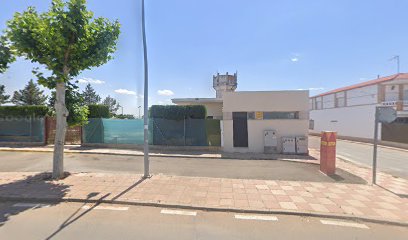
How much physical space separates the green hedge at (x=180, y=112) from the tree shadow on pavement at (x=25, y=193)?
7.39 m

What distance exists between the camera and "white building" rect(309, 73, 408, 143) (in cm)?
1894

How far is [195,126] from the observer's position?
1290cm

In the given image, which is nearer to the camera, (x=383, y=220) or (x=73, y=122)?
(x=383, y=220)

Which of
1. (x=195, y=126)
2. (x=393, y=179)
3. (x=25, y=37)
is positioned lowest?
(x=393, y=179)

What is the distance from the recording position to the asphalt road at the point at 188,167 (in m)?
7.58

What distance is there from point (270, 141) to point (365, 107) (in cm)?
1646

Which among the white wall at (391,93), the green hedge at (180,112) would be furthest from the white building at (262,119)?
the white wall at (391,93)

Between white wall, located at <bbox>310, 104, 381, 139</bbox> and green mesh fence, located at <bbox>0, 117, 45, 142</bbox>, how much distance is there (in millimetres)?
27478

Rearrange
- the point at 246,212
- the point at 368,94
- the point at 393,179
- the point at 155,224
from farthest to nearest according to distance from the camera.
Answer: the point at 368,94
the point at 393,179
the point at 246,212
the point at 155,224

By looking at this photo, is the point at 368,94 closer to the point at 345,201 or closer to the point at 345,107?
the point at 345,107

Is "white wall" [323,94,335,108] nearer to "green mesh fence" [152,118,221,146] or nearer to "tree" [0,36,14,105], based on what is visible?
"green mesh fence" [152,118,221,146]

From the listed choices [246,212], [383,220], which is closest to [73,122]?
[246,212]

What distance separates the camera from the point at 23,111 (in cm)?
1526

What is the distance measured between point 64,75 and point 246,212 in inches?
235
